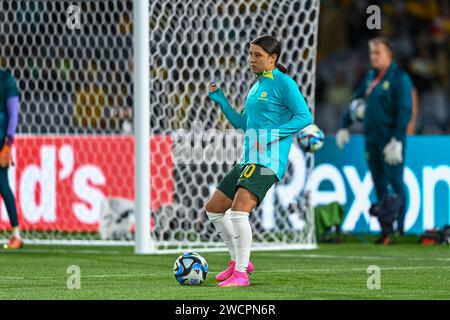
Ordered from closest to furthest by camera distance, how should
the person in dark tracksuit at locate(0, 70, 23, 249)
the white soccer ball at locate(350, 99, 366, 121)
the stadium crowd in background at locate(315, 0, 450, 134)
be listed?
the person in dark tracksuit at locate(0, 70, 23, 249)
the white soccer ball at locate(350, 99, 366, 121)
the stadium crowd in background at locate(315, 0, 450, 134)

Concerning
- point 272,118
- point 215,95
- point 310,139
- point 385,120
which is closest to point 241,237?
point 272,118

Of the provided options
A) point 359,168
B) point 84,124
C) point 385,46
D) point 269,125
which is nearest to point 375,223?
point 359,168

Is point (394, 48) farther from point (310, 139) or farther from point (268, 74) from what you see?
point (268, 74)

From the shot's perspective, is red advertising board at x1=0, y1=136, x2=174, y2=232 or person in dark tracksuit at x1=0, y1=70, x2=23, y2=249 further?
red advertising board at x1=0, y1=136, x2=174, y2=232

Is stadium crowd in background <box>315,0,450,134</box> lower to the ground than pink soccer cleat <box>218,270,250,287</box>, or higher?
higher

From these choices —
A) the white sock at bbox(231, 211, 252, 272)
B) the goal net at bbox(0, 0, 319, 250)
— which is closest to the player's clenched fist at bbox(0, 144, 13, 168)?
the goal net at bbox(0, 0, 319, 250)

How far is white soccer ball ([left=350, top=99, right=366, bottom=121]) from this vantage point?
14.9 metres

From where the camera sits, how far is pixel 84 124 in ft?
55.0

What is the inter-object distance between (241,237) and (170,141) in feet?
17.7

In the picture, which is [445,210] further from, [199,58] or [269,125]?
[269,125]

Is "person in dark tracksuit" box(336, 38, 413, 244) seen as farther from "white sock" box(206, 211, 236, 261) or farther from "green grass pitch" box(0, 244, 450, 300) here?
"white sock" box(206, 211, 236, 261)

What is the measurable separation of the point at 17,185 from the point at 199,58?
3.45m

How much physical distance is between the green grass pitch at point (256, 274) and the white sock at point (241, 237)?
0.18m

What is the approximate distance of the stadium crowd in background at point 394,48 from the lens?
22.0m
